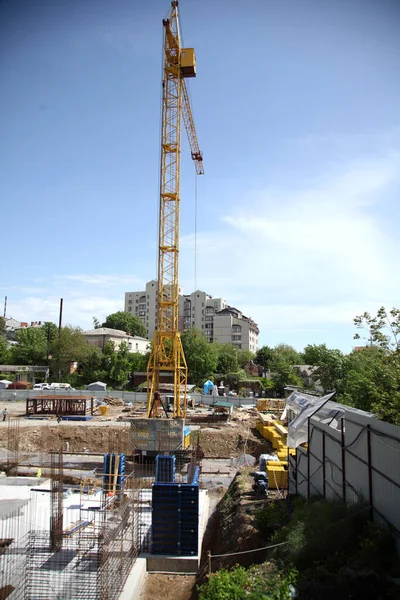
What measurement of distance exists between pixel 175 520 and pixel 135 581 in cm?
193

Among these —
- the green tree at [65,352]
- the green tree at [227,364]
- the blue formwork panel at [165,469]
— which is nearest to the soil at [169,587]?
the blue formwork panel at [165,469]

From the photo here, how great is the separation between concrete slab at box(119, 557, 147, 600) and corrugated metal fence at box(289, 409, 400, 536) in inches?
201

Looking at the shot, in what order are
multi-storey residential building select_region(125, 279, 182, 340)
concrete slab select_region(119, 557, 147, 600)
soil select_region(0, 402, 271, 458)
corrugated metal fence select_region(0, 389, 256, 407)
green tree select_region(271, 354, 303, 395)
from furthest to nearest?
multi-storey residential building select_region(125, 279, 182, 340), green tree select_region(271, 354, 303, 395), corrugated metal fence select_region(0, 389, 256, 407), soil select_region(0, 402, 271, 458), concrete slab select_region(119, 557, 147, 600)

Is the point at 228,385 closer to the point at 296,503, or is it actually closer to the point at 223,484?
the point at 223,484

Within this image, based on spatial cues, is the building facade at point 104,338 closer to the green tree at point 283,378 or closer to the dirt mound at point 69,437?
the green tree at point 283,378

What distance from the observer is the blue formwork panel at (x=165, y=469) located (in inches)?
659

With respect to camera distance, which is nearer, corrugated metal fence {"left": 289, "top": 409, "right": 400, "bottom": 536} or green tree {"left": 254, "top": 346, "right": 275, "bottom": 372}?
corrugated metal fence {"left": 289, "top": 409, "right": 400, "bottom": 536}

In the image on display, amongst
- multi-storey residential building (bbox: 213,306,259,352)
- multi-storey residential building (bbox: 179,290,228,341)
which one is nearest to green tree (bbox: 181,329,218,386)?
multi-storey residential building (bbox: 213,306,259,352)

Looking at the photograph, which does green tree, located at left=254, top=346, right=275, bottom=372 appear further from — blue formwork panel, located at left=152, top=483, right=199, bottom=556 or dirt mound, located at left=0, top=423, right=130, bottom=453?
blue formwork panel, located at left=152, top=483, right=199, bottom=556

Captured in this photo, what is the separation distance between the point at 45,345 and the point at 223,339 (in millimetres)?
37740

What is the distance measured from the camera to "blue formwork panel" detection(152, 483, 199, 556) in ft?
39.1

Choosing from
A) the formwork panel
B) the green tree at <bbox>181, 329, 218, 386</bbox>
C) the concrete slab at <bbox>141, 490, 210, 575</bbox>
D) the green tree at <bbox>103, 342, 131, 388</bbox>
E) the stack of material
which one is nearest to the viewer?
the concrete slab at <bbox>141, 490, 210, 575</bbox>

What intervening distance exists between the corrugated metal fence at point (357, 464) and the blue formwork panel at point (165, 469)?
5559 mm

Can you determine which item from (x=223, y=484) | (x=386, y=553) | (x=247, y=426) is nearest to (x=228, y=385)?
(x=247, y=426)
